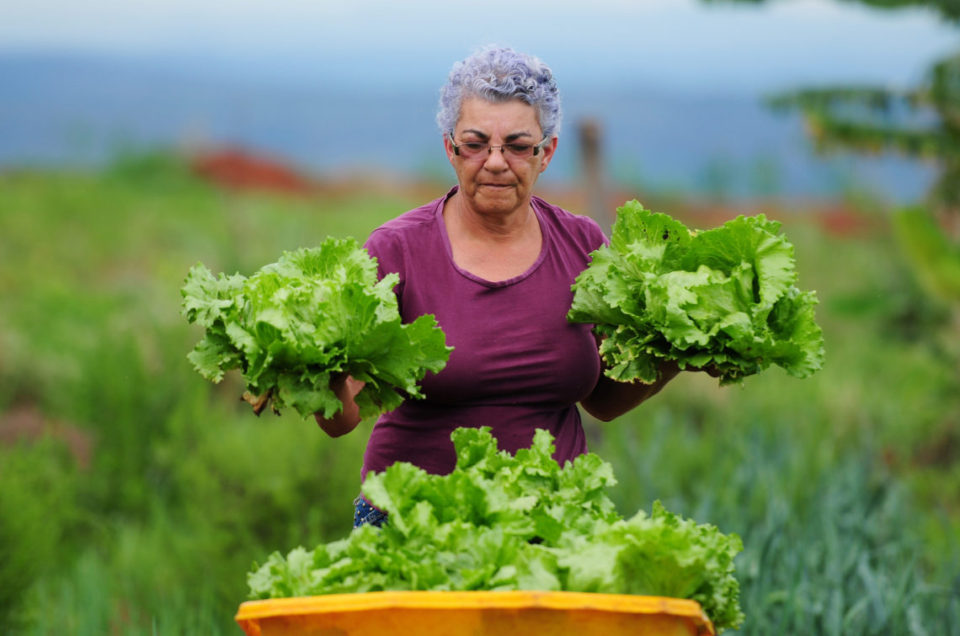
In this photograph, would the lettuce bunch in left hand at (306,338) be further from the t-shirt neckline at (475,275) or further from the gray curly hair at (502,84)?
the gray curly hair at (502,84)

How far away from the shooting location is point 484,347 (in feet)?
9.11

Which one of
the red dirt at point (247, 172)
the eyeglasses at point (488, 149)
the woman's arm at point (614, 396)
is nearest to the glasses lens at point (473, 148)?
the eyeglasses at point (488, 149)

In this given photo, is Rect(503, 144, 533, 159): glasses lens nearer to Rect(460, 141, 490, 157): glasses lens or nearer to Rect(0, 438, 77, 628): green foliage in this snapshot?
Rect(460, 141, 490, 157): glasses lens

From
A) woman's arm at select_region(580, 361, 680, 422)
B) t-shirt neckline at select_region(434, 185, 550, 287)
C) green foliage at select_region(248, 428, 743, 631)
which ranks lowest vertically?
green foliage at select_region(248, 428, 743, 631)

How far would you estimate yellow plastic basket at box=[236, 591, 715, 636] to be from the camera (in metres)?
2.07

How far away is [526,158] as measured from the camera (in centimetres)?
274

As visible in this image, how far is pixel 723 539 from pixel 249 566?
9.66ft

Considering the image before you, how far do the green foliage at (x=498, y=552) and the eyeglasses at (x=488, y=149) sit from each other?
725mm

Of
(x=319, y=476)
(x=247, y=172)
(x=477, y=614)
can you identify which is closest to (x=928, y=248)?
(x=319, y=476)

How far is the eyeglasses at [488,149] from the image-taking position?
A: 2709 millimetres

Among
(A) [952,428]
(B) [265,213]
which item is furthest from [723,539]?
(B) [265,213]

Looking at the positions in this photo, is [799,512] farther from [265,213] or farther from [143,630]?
[265,213]

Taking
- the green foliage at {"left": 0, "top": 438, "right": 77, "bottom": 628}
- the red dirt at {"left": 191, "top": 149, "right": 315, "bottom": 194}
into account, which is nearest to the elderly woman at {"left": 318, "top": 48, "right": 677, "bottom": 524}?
the green foliage at {"left": 0, "top": 438, "right": 77, "bottom": 628}

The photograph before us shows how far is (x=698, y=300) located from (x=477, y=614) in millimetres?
→ 870
